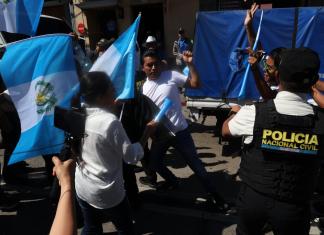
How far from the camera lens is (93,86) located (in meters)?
2.39

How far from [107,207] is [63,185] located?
1.10 m

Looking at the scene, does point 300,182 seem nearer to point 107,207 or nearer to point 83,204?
point 107,207

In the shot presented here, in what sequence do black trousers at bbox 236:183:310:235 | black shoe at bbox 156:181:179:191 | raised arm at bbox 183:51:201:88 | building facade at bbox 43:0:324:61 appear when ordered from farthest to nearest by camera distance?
building facade at bbox 43:0:324:61 < black shoe at bbox 156:181:179:191 < raised arm at bbox 183:51:201:88 < black trousers at bbox 236:183:310:235

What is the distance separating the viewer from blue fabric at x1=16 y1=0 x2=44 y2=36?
3516 millimetres

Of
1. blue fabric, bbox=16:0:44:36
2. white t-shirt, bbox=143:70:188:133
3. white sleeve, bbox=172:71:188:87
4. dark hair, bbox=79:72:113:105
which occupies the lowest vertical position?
white t-shirt, bbox=143:70:188:133

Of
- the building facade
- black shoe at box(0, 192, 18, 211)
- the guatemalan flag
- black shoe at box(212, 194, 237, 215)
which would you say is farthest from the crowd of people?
the building facade

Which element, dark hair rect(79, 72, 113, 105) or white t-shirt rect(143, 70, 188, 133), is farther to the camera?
white t-shirt rect(143, 70, 188, 133)

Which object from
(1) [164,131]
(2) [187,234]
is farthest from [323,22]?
(2) [187,234]

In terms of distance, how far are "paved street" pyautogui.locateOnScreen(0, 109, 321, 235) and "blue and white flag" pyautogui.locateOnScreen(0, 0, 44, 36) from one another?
216 cm

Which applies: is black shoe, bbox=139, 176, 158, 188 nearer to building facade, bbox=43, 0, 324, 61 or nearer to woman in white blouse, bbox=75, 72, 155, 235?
woman in white blouse, bbox=75, 72, 155, 235

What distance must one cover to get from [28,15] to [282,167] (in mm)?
2870

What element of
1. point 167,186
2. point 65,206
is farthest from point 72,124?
point 167,186

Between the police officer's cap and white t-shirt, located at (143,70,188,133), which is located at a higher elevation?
the police officer's cap

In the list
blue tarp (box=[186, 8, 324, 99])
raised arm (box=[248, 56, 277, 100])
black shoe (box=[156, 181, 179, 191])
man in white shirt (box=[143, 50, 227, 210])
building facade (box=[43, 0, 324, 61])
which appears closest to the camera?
raised arm (box=[248, 56, 277, 100])
